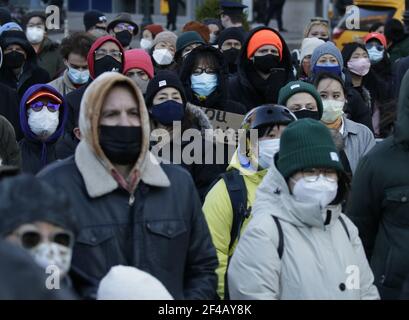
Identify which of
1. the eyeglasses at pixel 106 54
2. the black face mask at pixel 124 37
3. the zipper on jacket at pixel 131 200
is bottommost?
the zipper on jacket at pixel 131 200

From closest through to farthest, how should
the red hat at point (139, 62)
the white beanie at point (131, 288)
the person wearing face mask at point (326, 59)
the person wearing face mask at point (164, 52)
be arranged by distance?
the white beanie at point (131, 288), the person wearing face mask at point (326, 59), the red hat at point (139, 62), the person wearing face mask at point (164, 52)

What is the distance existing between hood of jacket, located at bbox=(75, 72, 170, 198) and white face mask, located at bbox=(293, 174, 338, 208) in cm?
62

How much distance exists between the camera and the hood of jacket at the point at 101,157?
447cm

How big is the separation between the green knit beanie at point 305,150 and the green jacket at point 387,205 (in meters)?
0.75

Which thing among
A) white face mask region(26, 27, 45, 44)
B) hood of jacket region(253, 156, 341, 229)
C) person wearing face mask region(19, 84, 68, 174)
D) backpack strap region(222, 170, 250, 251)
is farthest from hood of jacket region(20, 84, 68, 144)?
white face mask region(26, 27, 45, 44)

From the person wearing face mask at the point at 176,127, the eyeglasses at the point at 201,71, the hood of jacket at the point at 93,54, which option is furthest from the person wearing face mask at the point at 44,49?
the person wearing face mask at the point at 176,127

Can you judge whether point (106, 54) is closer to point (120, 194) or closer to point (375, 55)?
point (375, 55)

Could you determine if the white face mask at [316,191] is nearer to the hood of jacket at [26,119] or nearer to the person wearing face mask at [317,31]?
the hood of jacket at [26,119]

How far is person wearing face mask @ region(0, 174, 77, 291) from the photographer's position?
3180 millimetres

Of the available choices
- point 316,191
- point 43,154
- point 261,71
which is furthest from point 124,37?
point 316,191

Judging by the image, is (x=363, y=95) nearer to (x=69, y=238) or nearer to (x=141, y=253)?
(x=141, y=253)

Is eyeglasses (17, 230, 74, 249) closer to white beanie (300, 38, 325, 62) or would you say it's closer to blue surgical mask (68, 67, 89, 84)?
blue surgical mask (68, 67, 89, 84)
